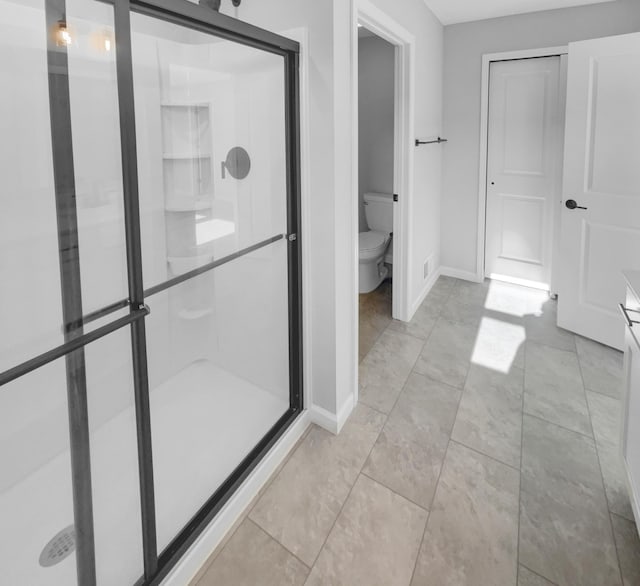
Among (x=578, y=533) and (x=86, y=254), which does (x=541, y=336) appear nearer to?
(x=578, y=533)

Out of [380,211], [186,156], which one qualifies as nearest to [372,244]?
[380,211]

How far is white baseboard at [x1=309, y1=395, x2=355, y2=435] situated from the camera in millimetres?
2152

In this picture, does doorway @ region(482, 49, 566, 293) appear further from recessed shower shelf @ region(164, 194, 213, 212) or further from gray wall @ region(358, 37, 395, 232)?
recessed shower shelf @ region(164, 194, 213, 212)

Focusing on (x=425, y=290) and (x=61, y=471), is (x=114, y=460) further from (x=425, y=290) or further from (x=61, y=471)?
(x=425, y=290)

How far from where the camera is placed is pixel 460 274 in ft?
14.1

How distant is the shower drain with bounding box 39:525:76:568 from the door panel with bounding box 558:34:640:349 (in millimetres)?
3150

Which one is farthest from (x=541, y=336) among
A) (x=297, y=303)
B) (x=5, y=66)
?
(x=5, y=66)

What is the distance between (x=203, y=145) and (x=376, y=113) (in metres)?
3.09

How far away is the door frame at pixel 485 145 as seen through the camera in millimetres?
3504

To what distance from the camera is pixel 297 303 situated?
6.81ft

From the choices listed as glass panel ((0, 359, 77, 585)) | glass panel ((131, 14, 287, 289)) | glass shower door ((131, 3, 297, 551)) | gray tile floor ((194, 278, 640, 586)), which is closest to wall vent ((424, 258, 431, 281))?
gray tile floor ((194, 278, 640, 586))

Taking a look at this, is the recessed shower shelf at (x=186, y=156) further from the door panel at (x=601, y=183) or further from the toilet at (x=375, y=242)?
the door panel at (x=601, y=183)

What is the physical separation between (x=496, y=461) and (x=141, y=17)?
6.89 ft

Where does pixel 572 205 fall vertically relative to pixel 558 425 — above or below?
above
